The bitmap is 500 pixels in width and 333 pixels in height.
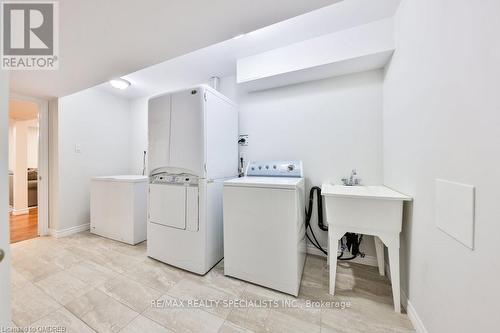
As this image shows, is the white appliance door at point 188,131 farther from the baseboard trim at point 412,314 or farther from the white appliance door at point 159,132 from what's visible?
the baseboard trim at point 412,314

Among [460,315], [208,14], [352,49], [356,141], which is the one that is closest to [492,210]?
[460,315]

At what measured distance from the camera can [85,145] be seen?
2.93 m

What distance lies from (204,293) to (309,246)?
1.28 metres

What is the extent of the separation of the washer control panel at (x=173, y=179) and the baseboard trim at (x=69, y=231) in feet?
6.09

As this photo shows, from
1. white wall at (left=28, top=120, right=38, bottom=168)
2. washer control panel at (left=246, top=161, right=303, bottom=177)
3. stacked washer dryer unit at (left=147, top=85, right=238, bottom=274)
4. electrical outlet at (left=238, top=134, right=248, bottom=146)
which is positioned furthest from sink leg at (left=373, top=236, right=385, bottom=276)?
white wall at (left=28, top=120, right=38, bottom=168)

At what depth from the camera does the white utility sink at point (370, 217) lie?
1.34m

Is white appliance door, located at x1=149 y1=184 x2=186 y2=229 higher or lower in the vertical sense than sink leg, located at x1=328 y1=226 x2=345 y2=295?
higher

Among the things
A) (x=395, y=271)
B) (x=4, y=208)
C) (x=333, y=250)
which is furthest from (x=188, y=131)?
(x=395, y=271)

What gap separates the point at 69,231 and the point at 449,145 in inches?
166

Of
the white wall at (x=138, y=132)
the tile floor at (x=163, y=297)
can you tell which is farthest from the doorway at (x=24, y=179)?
the white wall at (x=138, y=132)

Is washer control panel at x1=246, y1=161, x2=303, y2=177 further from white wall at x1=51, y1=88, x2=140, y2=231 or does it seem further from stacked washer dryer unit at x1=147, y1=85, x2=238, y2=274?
white wall at x1=51, y1=88, x2=140, y2=231

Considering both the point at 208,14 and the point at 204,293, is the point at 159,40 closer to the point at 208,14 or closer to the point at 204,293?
the point at 208,14

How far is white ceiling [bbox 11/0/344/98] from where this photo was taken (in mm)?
1092

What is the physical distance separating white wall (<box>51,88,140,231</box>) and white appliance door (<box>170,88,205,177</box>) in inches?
79.4
